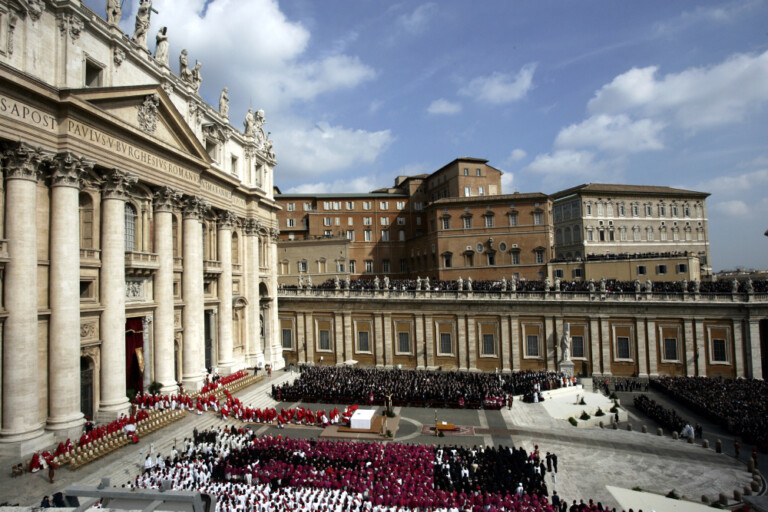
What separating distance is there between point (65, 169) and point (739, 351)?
44.4 m

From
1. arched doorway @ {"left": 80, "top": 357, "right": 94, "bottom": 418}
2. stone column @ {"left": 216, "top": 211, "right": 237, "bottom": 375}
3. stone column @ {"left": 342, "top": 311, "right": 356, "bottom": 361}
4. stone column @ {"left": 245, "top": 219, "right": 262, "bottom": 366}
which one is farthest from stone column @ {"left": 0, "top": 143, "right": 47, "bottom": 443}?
stone column @ {"left": 342, "top": 311, "right": 356, "bottom": 361}

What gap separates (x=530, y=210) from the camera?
55062 millimetres

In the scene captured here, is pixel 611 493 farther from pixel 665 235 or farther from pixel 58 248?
pixel 665 235

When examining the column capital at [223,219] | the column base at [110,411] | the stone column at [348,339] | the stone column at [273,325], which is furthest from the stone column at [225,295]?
the stone column at [348,339]

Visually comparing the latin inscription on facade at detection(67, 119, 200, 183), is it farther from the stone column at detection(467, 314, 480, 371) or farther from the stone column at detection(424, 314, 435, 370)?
the stone column at detection(467, 314, 480, 371)

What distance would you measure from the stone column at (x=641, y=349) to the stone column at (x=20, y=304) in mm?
38871

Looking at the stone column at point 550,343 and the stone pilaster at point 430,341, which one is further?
the stone pilaster at point 430,341

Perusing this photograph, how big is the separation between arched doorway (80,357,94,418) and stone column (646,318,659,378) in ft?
125

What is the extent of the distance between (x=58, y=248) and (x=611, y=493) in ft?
81.7

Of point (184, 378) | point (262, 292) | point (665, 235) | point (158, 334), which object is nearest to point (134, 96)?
point (158, 334)

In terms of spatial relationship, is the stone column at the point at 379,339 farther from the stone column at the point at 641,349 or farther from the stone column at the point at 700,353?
the stone column at the point at 700,353

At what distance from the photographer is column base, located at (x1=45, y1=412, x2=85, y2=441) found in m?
19.4

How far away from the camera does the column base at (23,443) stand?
17.6 m

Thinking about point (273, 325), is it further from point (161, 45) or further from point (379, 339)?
point (161, 45)
